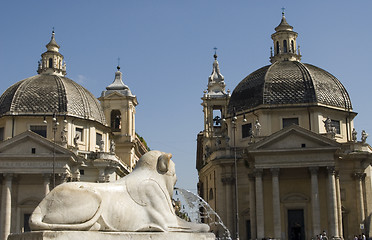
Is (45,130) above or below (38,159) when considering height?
above

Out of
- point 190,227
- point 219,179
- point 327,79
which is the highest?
point 327,79

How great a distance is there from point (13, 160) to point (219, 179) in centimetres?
2057

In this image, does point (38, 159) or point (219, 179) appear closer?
point (38, 159)

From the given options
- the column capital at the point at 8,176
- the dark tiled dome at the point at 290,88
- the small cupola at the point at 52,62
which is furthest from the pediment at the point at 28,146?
the dark tiled dome at the point at 290,88

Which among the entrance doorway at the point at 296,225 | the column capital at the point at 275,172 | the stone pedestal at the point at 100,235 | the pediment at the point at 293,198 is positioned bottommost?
the stone pedestal at the point at 100,235

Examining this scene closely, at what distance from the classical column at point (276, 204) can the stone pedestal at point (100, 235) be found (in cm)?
3593

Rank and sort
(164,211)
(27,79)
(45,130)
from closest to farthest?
(164,211) < (45,130) < (27,79)

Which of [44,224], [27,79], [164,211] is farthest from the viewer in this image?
[27,79]

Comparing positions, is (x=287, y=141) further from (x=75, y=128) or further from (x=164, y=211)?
(x=164, y=211)

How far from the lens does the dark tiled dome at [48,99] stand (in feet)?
193

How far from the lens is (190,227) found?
15.6 m

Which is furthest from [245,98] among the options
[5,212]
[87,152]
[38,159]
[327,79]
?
[5,212]

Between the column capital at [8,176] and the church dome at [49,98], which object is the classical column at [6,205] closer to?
the column capital at [8,176]

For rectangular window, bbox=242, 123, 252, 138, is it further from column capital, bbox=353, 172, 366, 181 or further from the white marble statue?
the white marble statue
